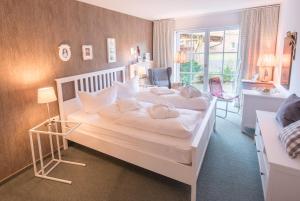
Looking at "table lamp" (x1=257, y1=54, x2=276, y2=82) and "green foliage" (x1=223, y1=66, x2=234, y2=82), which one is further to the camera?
"green foliage" (x1=223, y1=66, x2=234, y2=82)

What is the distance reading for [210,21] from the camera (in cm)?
510

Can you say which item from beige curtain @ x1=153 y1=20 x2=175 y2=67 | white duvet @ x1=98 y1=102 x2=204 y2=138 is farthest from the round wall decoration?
beige curtain @ x1=153 y1=20 x2=175 y2=67

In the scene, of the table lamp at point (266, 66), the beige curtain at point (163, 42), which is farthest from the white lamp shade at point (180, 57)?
the table lamp at point (266, 66)

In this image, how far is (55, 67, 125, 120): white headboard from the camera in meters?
2.94

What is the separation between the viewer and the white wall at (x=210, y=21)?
4.78m

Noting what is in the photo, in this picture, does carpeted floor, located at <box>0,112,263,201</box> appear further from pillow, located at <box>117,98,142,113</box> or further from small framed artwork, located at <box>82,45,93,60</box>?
small framed artwork, located at <box>82,45,93,60</box>

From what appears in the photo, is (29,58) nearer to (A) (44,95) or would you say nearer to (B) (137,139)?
(A) (44,95)

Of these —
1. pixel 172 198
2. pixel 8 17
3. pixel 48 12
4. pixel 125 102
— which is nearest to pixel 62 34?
pixel 48 12

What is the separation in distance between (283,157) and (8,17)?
3211 millimetres

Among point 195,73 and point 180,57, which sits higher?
point 180,57

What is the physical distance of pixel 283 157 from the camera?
1.72 meters

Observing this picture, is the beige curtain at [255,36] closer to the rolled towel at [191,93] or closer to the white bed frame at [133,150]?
the white bed frame at [133,150]

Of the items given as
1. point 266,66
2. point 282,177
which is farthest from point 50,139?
point 266,66

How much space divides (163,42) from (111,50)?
2.13 meters
